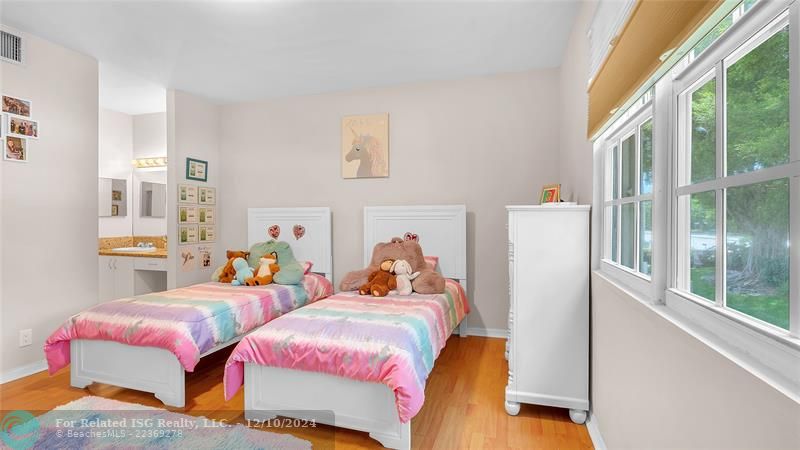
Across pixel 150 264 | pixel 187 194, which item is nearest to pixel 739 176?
pixel 187 194

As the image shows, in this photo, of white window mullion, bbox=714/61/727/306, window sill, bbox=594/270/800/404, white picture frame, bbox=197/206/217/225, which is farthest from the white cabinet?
white window mullion, bbox=714/61/727/306

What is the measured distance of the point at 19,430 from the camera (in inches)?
77.5

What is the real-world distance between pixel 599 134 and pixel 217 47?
293cm

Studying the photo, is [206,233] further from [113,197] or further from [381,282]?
[381,282]

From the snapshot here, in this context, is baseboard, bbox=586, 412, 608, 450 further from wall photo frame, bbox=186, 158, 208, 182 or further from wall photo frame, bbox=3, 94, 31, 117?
wall photo frame, bbox=3, 94, 31, 117

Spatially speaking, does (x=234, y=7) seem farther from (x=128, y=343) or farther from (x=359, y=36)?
(x=128, y=343)

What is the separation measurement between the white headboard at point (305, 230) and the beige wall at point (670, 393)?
2.76m

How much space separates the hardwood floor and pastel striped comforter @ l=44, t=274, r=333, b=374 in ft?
0.89

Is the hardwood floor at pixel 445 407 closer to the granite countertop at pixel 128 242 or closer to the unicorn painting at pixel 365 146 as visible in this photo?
the unicorn painting at pixel 365 146

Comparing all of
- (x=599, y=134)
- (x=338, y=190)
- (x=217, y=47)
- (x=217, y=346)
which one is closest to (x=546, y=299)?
(x=599, y=134)

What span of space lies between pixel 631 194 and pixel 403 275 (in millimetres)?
1756

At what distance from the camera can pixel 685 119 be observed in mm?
1180

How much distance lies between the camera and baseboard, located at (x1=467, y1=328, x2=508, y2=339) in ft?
11.5

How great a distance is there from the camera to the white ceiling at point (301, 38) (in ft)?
7.95
